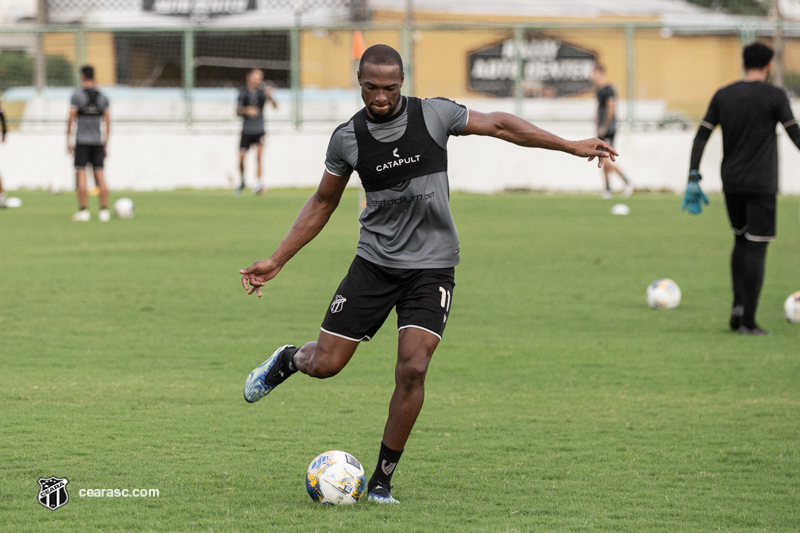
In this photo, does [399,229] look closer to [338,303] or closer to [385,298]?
[385,298]

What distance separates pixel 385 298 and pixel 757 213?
16.7 feet

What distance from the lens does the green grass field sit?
15.4 ft

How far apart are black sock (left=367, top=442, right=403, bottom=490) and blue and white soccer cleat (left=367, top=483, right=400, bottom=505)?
1 cm

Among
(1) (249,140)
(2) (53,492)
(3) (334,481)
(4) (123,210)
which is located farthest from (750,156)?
(1) (249,140)

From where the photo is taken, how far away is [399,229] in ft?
16.2

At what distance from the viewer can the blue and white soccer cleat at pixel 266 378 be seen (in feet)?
17.6

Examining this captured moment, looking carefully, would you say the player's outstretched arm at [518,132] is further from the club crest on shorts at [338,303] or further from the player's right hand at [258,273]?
the player's right hand at [258,273]

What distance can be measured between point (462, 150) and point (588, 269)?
11576 mm

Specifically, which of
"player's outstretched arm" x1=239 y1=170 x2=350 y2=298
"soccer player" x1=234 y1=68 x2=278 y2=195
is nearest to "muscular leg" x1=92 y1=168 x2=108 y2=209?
"soccer player" x1=234 y1=68 x2=278 y2=195

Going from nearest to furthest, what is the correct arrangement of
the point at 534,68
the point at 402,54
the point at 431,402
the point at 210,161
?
the point at 431,402, the point at 402,54, the point at 210,161, the point at 534,68

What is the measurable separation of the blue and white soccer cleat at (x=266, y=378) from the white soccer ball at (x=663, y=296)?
582cm

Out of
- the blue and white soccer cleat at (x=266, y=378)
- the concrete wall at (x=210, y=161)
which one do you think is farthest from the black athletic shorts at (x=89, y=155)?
the blue and white soccer cleat at (x=266, y=378)

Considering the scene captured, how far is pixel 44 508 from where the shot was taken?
4.59 metres

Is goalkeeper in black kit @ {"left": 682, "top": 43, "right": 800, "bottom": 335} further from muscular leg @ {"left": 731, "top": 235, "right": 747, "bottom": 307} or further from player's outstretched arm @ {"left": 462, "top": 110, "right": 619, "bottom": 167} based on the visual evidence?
player's outstretched arm @ {"left": 462, "top": 110, "right": 619, "bottom": 167}
